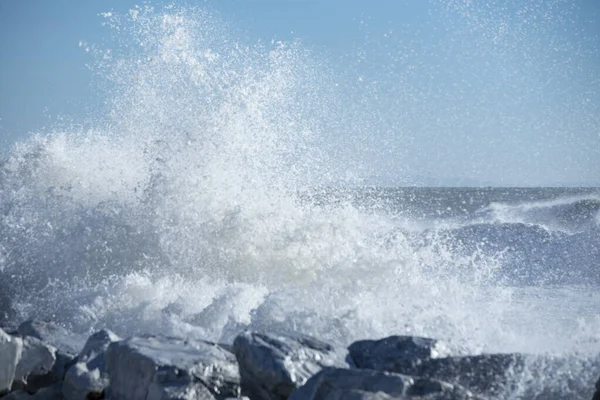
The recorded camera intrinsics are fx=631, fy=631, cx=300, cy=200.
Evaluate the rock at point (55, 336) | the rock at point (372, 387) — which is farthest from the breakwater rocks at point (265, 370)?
the rock at point (55, 336)

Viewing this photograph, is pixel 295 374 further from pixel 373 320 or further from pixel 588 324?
pixel 588 324

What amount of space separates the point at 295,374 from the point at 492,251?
27.6 feet

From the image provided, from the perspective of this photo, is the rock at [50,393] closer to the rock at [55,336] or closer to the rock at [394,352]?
the rock at [55,336]

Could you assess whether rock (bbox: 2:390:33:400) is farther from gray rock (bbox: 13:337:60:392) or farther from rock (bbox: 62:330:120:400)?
rock (bbox: 62:330:120:400)

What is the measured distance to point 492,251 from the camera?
33.9 feet

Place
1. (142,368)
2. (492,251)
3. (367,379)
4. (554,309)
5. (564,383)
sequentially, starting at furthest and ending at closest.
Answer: (492,251)
(554,309)
(564,383)
(142,368)
(367,379)

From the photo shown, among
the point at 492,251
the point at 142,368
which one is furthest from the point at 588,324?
the point at 492,251

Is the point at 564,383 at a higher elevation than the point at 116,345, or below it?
below

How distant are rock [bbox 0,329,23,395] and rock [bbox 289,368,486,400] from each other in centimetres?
151

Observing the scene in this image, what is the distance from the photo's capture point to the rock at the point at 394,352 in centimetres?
278

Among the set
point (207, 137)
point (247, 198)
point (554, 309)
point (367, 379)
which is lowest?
point (554, 309)

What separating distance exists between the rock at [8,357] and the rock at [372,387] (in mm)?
1513

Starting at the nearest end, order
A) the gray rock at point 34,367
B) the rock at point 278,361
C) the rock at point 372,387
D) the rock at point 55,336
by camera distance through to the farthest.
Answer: the rock at point 372,387
the rock at point 278,361
the gray rock at point 34,367
the rock at point 55,336

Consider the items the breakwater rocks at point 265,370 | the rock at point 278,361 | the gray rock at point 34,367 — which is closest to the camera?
the breakwater rocks at point 265,370
